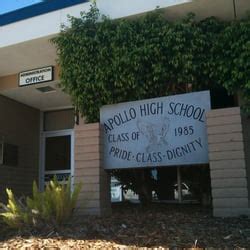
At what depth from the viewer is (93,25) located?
9.23 metres

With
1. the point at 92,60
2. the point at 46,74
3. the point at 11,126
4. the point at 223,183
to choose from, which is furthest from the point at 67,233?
the point at 11,126

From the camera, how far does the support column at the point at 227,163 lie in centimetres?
722

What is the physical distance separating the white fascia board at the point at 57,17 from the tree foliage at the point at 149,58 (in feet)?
0.68

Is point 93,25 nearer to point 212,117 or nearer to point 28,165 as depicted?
point 212,117

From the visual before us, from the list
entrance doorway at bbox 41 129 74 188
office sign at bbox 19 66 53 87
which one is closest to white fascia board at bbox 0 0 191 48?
office sign at bbox 19 66 53 87

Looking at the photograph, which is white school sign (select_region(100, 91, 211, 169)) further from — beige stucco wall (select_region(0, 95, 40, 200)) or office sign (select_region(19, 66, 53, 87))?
beige stucco wall (select_region(0, 95, 40, 200))

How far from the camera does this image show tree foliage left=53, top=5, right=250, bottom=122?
8.38 metres

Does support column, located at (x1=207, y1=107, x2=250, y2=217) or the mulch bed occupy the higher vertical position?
support column, located at (x1=207, y1=107, x2=250, y2=217)

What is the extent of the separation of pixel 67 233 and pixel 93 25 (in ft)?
14.8

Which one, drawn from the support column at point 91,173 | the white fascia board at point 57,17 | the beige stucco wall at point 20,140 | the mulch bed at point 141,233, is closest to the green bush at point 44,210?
the mulch bed at point 141,233

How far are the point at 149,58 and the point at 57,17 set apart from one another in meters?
2.48

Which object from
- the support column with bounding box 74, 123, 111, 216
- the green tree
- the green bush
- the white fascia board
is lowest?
the green bush

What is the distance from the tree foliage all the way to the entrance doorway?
4183 mm

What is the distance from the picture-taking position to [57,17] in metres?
9.76
